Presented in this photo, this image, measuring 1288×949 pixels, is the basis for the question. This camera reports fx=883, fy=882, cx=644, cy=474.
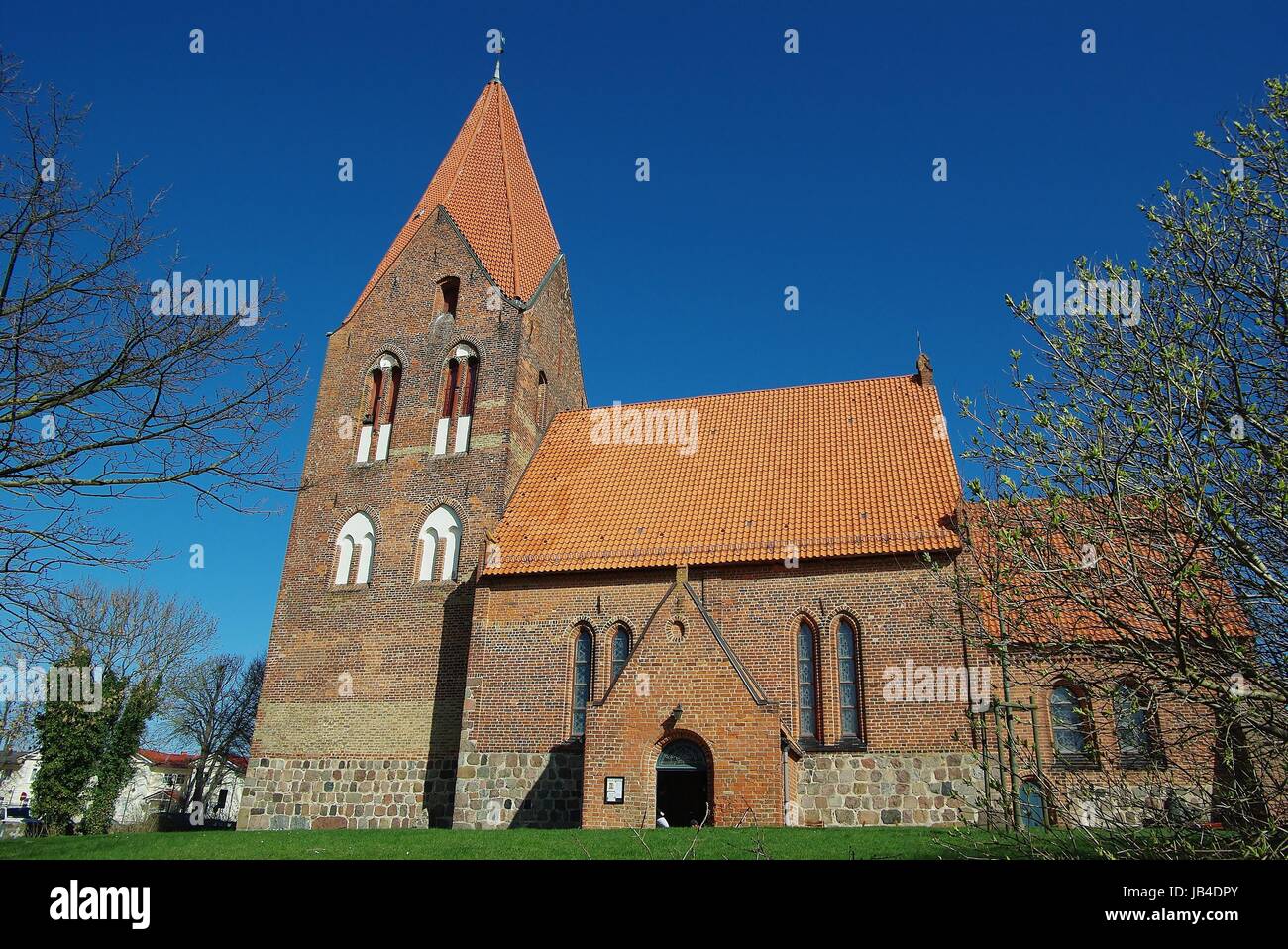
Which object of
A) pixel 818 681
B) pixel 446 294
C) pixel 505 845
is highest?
pixel 446 294

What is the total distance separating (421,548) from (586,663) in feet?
14.8

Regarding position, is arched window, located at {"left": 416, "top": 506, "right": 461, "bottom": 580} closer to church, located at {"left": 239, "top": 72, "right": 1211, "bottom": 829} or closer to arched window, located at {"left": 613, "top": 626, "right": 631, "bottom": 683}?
church, located at {"left": 239, "top": 72, "right": 1211, "bottom": 829}

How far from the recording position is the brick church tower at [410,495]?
55.4 ft

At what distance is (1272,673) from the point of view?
512 cm

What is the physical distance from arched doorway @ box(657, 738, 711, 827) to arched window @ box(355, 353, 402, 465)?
966 centimetres

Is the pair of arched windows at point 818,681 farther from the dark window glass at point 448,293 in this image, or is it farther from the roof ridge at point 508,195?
the dark window glass at point 448,293

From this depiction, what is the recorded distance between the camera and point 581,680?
16078 millimetres

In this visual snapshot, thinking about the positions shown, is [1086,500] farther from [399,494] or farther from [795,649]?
[399,494]

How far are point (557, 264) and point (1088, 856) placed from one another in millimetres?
18870

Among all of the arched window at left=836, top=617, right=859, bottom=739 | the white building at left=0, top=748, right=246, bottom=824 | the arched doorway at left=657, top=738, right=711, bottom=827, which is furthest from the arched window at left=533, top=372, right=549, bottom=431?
the white building at left=0, top=748, right=246, bottom=824

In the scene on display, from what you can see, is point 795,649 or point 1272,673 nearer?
point 1272,673

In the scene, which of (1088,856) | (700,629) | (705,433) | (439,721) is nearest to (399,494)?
(439,721)

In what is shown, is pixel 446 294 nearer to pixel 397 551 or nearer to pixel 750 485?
pixel 397 551

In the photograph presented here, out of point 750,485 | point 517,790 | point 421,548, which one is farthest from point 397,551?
point 750,485
